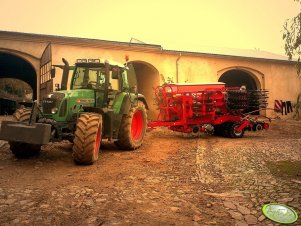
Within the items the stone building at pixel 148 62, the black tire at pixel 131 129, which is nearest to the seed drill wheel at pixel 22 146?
the black tire at pixel 131 129

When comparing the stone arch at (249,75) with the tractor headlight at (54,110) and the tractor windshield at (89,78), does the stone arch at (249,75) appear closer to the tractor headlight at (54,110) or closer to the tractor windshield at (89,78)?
the tractor windshield at (89,78)

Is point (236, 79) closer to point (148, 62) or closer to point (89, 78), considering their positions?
point (148, 62)

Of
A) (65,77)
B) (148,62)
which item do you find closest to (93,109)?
(65,77)

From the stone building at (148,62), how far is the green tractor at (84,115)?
3706 millimetres

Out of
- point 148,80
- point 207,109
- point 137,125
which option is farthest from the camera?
point 148,80

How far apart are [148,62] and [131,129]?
8459 millimetres

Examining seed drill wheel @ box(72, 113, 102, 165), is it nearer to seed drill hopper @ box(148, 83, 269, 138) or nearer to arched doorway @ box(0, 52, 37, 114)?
seed drill hopper @ box(148, 83, 269, 138)

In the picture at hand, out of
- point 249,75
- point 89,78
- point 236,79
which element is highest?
point 236,79

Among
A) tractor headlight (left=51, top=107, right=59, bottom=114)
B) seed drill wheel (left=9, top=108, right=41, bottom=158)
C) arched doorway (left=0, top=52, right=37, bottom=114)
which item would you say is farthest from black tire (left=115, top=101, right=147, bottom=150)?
arched doorway (left=0, top=52, right=37, bottom=114)

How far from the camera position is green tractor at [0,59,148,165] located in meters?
6.01

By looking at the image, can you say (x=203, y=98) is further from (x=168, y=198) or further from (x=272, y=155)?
(x=168, y=198)

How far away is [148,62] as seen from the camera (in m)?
16.1

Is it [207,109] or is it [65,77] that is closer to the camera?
[65,77]

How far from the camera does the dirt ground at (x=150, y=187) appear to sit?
12.7 feet
